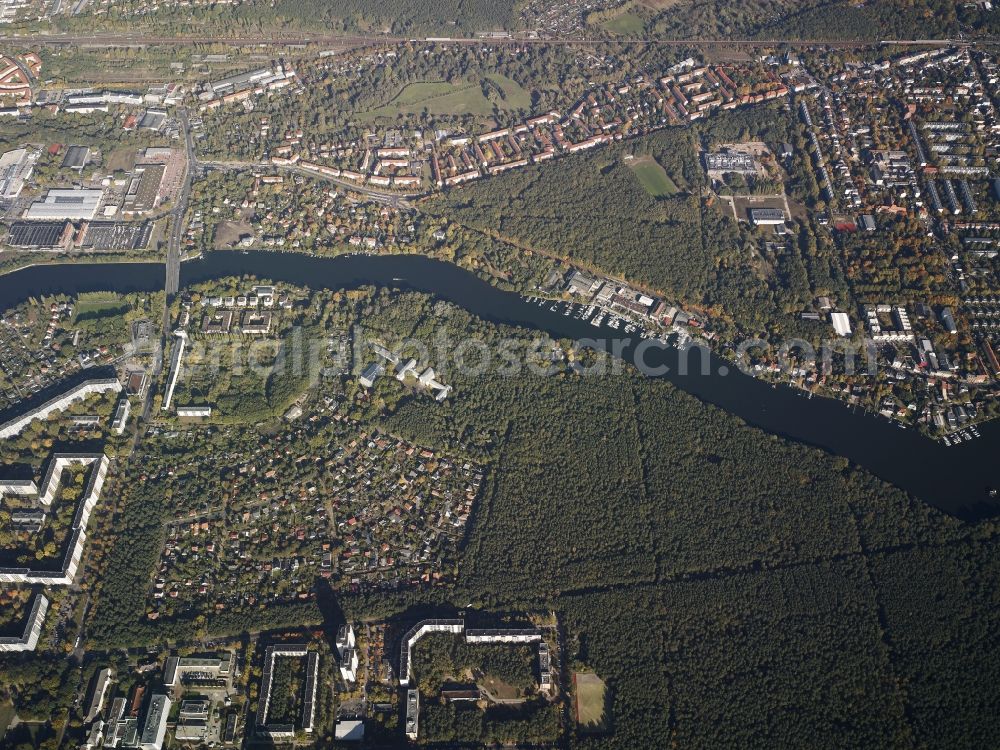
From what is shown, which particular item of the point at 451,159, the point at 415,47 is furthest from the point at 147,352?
the point at 415,47

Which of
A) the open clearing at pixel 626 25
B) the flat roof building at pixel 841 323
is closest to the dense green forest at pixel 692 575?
the flat roof building at pixel 841 323

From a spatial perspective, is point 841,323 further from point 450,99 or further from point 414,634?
point 450,99

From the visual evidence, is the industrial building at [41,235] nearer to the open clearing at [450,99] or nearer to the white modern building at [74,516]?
the white modern building at [74,516]

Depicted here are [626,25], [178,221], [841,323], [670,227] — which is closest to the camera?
[841,323]

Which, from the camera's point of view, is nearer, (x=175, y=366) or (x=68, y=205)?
(x=175, y=366)

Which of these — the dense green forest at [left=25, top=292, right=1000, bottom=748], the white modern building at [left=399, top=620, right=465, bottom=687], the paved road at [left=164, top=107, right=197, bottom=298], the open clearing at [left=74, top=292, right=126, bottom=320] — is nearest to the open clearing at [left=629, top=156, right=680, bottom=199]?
the dense green forest at [left=25, top=292, right=1000, bottom=748]

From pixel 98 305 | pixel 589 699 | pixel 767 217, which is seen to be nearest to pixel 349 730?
pixel 589 699

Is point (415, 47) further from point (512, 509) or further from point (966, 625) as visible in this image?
point (966, 625)
